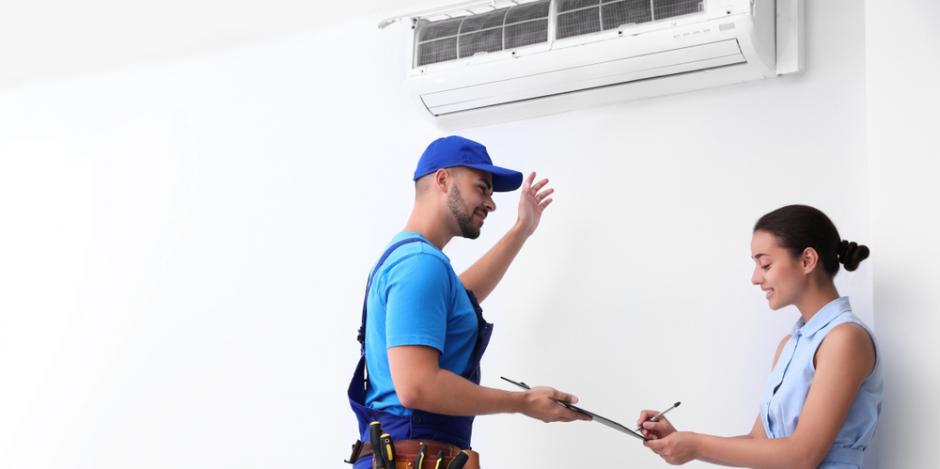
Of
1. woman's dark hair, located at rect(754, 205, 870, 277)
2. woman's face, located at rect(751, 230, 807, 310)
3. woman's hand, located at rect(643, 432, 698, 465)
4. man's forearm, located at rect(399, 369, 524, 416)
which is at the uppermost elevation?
woman's dark hair, located at rect(754, 205, 870, 277)

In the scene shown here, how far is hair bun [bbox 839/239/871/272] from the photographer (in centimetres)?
244

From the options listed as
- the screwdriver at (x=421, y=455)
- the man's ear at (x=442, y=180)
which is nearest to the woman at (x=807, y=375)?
the screwdriver at (x=421, y=455)

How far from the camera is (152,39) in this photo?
402 cm

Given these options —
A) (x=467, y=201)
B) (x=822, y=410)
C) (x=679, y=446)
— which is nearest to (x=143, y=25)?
(x=467, y=201)

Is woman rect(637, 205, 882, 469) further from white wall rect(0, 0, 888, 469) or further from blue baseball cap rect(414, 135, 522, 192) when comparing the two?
blue baseball cap rect(414, 135, 522, 192)

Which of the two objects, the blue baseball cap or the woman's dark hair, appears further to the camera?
the blue baseball cap

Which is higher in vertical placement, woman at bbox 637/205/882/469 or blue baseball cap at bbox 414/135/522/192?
blue baseball cap at bbox 414/135/522/192

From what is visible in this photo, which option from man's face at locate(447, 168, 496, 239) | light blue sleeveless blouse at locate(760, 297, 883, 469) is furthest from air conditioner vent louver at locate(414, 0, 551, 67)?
light blue sleeveless blouse at locate(760, 297, 883, 469)

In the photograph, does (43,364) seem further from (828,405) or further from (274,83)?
(828,405)

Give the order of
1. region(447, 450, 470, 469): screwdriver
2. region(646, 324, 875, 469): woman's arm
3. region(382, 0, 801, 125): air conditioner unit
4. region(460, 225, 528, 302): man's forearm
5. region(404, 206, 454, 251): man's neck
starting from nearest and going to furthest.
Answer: region(646, 324, 875, 469): woman's arm
region(447, 450, 470, 469): screwdriver
region(404, 206, 454, 251): man's neck
region(382, 0, 801, 125): air conditioner unit
region(460, 225, 528, 302): man's forearm

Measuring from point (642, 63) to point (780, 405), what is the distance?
105 cm

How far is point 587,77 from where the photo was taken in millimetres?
3018

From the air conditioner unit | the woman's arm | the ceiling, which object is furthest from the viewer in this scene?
the ceiling

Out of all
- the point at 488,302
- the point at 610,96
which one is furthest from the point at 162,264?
the point at 610,96
